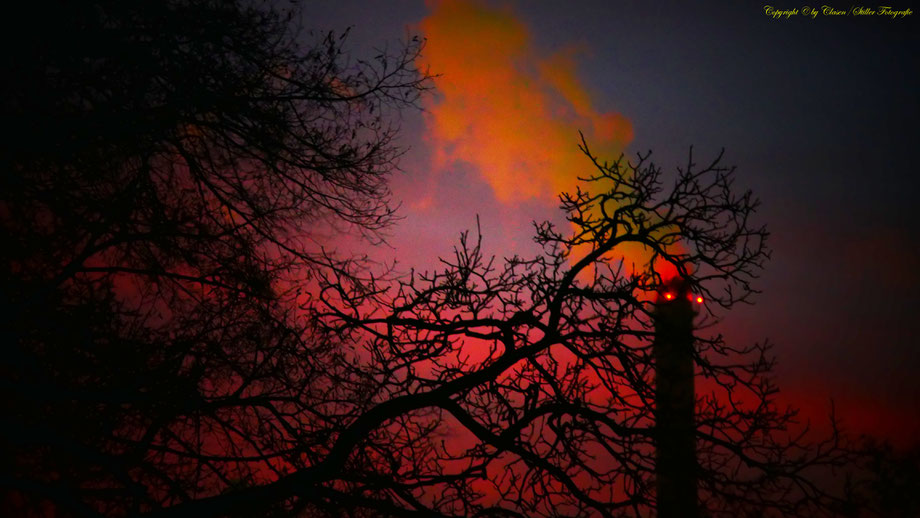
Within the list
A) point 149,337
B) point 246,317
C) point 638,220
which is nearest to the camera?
point 638,220

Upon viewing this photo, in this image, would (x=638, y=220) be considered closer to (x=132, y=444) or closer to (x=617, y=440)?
(x=617, y=440)

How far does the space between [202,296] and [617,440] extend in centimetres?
468

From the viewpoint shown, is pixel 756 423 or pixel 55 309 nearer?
pixel 756 423

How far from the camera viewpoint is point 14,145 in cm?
541

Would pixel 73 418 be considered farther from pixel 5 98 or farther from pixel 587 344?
pixel 587 344

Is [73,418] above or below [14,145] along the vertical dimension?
below

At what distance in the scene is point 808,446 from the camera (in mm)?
5301

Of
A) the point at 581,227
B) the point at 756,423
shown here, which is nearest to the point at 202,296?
the point at 581,227

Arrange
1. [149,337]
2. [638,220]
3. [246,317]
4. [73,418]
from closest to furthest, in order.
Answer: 1. [638,220]
2. [73,418]
3. [149,337]
4. [246,317]

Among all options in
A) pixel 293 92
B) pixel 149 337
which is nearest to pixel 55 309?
pixel 149 337

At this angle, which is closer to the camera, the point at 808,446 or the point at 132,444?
the point at 808,446

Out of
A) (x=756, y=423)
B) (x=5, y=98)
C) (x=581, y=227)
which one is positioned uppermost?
(x=581, y=227)

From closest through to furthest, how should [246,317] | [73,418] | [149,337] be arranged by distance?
[73,418]
[149,337]
[246,317]

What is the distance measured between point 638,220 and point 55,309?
17.0ft
